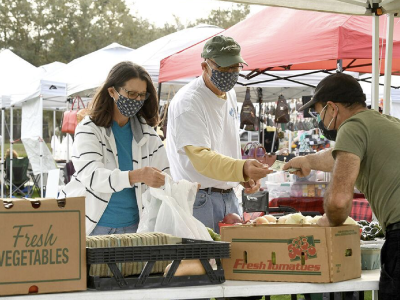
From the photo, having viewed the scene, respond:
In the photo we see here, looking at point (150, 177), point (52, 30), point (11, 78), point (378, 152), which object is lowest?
point (150, 177)

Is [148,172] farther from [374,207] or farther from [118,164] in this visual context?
[374,207]

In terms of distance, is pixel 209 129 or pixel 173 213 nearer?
pixel 173 213

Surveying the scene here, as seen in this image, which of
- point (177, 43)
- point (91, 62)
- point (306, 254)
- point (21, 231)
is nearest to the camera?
point (21, 231)

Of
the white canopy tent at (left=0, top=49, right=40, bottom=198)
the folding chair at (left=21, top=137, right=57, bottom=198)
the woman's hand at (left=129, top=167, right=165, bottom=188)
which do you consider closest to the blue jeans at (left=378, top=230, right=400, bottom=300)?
the woman's hand at (left=129, top=167, right=165, bottom=188)

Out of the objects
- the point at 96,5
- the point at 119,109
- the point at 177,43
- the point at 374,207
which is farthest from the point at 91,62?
the point at 96,5

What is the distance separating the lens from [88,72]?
11.9 m

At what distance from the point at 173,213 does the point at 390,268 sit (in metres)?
0.88

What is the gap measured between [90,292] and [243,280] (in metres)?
0.60

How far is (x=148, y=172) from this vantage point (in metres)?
2.95

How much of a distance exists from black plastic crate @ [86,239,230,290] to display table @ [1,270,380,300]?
0.10ft

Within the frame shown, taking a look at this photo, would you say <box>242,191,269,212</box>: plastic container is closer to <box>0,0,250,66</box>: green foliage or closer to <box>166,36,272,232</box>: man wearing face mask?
<box>166,36,272,232</box>: man wearing face mask

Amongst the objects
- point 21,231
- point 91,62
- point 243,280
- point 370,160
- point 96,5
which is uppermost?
point 96,5

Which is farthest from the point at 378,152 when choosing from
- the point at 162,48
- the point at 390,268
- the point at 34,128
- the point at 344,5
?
the point at 34,128

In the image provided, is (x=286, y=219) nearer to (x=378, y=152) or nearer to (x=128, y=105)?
(x=378, y=152)
